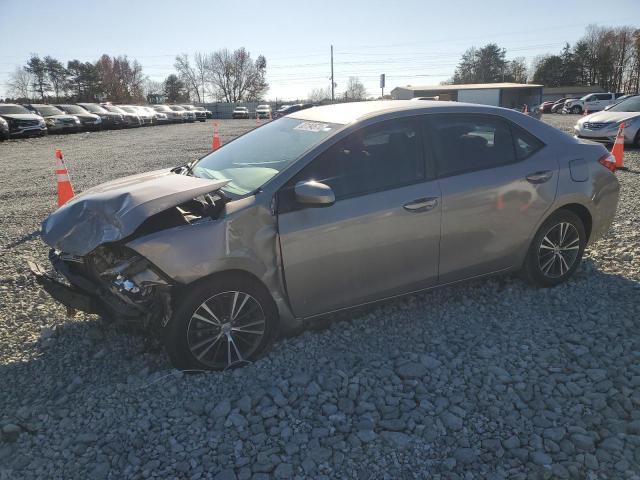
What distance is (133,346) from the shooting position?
3.57m

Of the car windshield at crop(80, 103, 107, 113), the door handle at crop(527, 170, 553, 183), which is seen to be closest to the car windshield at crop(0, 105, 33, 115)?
the car windshield at crop(80, 103, 107, 113)

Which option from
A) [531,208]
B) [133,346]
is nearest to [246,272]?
[133,346]

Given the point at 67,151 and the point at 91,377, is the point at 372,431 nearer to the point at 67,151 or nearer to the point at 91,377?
the point at 91,377

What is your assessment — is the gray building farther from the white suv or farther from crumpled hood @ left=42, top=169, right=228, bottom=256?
crumpled hood @ left=42, top=169, right=228, bottom=256

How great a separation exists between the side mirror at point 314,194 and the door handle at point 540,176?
72.3 inches

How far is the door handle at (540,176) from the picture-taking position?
3.96 meters

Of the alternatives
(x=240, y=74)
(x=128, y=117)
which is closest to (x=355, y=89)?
(x=240, y=74)

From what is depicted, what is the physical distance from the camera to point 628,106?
13.6 metres

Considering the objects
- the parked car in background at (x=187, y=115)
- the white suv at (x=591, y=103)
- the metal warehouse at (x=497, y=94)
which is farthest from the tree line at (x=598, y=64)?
the parked car in background at (x=187, y=115)

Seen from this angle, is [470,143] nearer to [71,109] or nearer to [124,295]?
[124,295]

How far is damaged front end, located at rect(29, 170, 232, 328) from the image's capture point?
2957 mm

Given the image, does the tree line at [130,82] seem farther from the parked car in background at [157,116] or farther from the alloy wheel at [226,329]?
the alloy wheel at [226,329]

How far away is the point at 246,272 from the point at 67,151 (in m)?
16.8

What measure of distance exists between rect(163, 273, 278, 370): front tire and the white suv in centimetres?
3981
